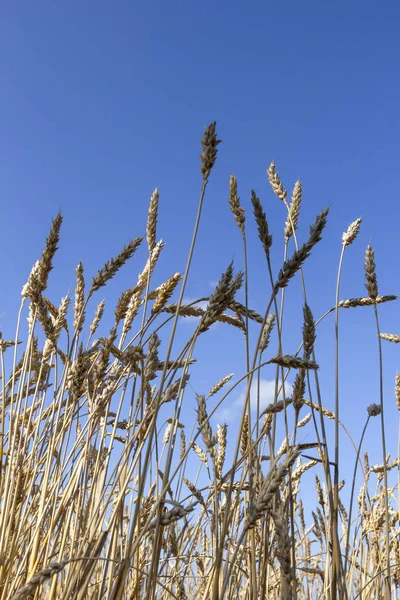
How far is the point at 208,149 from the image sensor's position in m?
1.51

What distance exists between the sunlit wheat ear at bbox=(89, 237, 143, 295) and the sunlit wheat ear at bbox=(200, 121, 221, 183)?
0.80 meters

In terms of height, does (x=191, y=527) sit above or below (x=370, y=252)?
below

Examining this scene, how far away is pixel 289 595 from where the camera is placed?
3.90 feet

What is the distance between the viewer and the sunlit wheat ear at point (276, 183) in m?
2.71

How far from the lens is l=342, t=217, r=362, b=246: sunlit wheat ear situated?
106 inches

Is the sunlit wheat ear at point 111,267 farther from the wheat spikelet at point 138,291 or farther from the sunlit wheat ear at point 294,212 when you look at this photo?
the sunlit wheat ear at point 294,212

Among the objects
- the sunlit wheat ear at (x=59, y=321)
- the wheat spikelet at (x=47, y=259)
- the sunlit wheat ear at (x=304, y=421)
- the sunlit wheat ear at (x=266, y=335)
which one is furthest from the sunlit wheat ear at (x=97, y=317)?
the sunlit wheat ear at (x=304, y=421)

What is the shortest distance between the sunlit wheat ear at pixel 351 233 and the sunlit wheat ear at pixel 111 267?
1.12 meters

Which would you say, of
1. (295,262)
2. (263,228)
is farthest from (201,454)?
(295,262)

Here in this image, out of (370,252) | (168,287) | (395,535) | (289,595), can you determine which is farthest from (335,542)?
(395,535)

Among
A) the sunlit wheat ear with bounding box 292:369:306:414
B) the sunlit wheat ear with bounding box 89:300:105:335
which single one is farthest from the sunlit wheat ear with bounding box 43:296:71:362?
the sunlit wheat ear with bounding box 292:369:306:414

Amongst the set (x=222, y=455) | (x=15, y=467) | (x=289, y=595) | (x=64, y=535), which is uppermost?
(x=222, y=455)

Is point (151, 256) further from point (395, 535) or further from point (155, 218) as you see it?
point (395, 535)

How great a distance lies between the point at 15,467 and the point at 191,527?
1.96 metres
